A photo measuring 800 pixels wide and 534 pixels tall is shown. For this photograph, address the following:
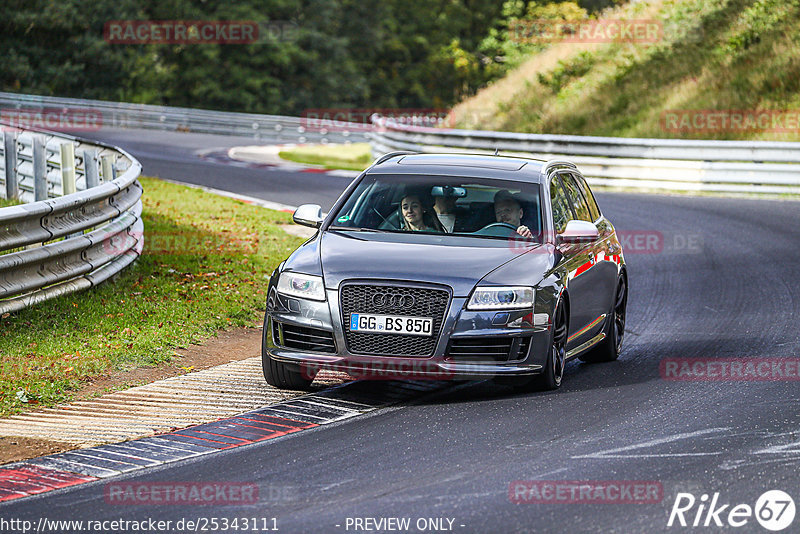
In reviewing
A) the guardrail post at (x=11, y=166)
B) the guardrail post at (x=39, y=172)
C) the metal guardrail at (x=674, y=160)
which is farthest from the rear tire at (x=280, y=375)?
the metal guardrail at (x=674, y=160)

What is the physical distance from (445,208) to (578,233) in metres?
1.04

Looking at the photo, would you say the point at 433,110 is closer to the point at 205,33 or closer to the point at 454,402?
the point at 205,33

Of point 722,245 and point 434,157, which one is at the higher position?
point 434,157

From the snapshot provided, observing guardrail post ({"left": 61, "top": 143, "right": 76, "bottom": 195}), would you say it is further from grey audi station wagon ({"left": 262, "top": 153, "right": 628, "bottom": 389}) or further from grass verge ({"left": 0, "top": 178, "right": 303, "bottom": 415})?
grey audi station wagon ({"left": 262, "top": 153, "right": 628, "bottom": 389})

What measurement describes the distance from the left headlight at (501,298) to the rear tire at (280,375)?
1377 millimetres

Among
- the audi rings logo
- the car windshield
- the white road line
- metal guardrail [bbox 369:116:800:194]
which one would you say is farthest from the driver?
metal guardrail [bbox 369:116:800:194]

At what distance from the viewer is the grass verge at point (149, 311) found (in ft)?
29.5

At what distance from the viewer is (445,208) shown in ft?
30.6

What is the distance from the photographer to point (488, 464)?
22.0 ft

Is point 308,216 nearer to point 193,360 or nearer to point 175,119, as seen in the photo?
point 193,360

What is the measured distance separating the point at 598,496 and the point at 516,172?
13.1 feet

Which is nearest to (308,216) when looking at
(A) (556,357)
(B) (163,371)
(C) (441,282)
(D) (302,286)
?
(D) (302,286)

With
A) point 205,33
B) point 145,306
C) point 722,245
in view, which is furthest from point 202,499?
point 205,33

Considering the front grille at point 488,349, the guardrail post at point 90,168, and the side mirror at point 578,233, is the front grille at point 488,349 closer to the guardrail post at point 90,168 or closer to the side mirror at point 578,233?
the side mirror at point 578,233
